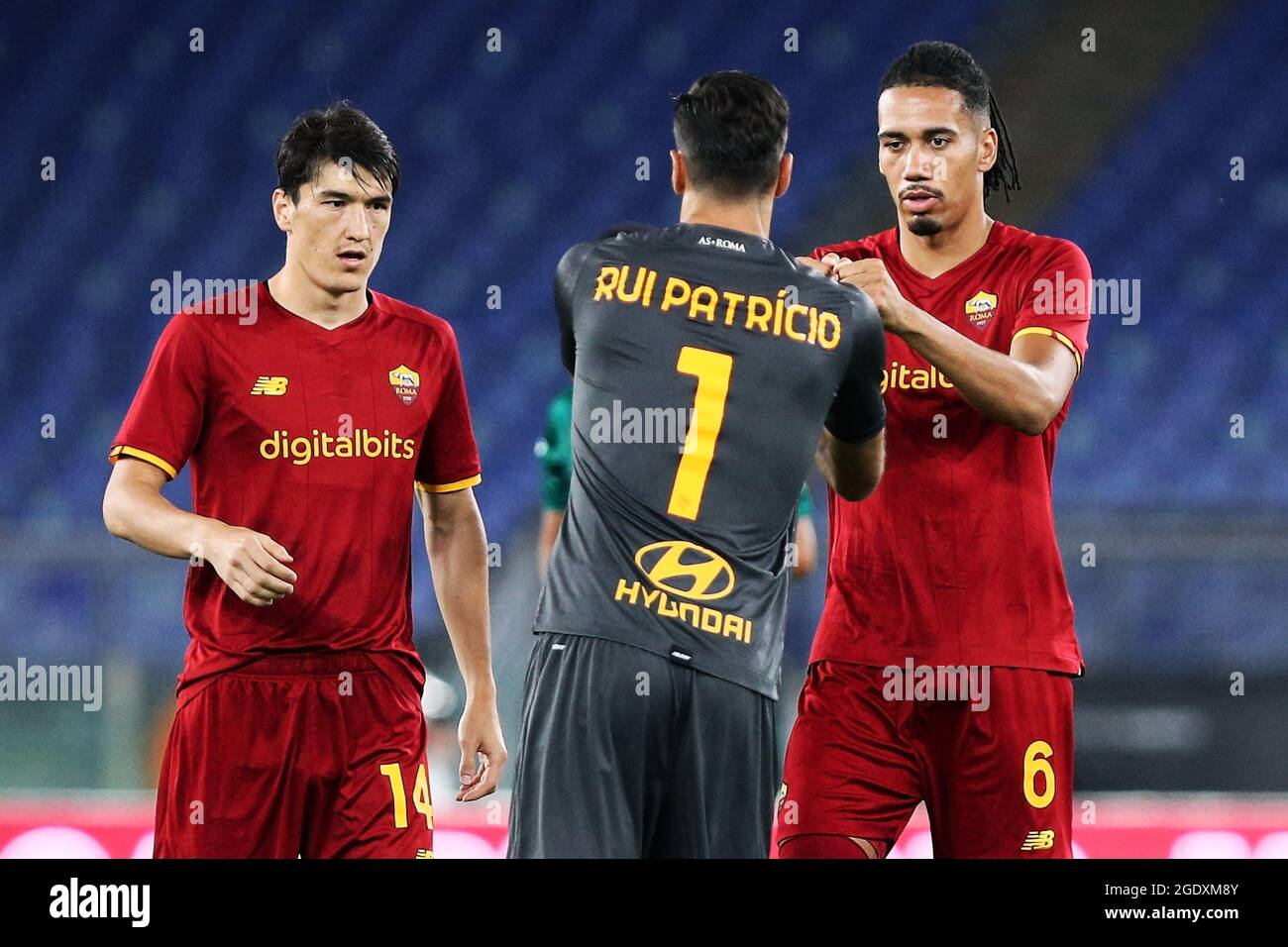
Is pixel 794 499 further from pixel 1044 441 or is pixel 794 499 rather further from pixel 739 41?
pixel 739 41

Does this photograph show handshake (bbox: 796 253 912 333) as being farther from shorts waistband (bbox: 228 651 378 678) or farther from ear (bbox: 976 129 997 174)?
shorts waistband (bbox: 228 651 378 678)

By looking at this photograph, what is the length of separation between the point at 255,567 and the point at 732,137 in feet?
3.64

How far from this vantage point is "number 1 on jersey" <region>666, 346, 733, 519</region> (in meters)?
2.71

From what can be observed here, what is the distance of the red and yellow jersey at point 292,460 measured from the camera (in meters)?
3.24

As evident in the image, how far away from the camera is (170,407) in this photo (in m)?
3.26

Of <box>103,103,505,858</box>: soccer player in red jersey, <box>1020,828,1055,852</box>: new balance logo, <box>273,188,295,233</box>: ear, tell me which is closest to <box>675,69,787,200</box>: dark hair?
<box>103,103,505,858</box>: soccer player in red jersey

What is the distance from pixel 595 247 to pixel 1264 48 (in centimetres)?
655

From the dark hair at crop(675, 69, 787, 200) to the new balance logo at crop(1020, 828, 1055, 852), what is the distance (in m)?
1.35

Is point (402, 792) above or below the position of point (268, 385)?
below

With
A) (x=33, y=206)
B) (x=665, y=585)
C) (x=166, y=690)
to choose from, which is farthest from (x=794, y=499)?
(x=33, y=206)

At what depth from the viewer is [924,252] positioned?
3.45 metres

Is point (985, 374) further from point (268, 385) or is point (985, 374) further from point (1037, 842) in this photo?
point (268, 385)

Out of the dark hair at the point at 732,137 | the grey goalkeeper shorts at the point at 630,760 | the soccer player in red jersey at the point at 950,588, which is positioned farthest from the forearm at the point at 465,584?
the dark hair at the point at 732,137

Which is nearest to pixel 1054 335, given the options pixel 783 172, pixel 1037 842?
pixel 783 172
